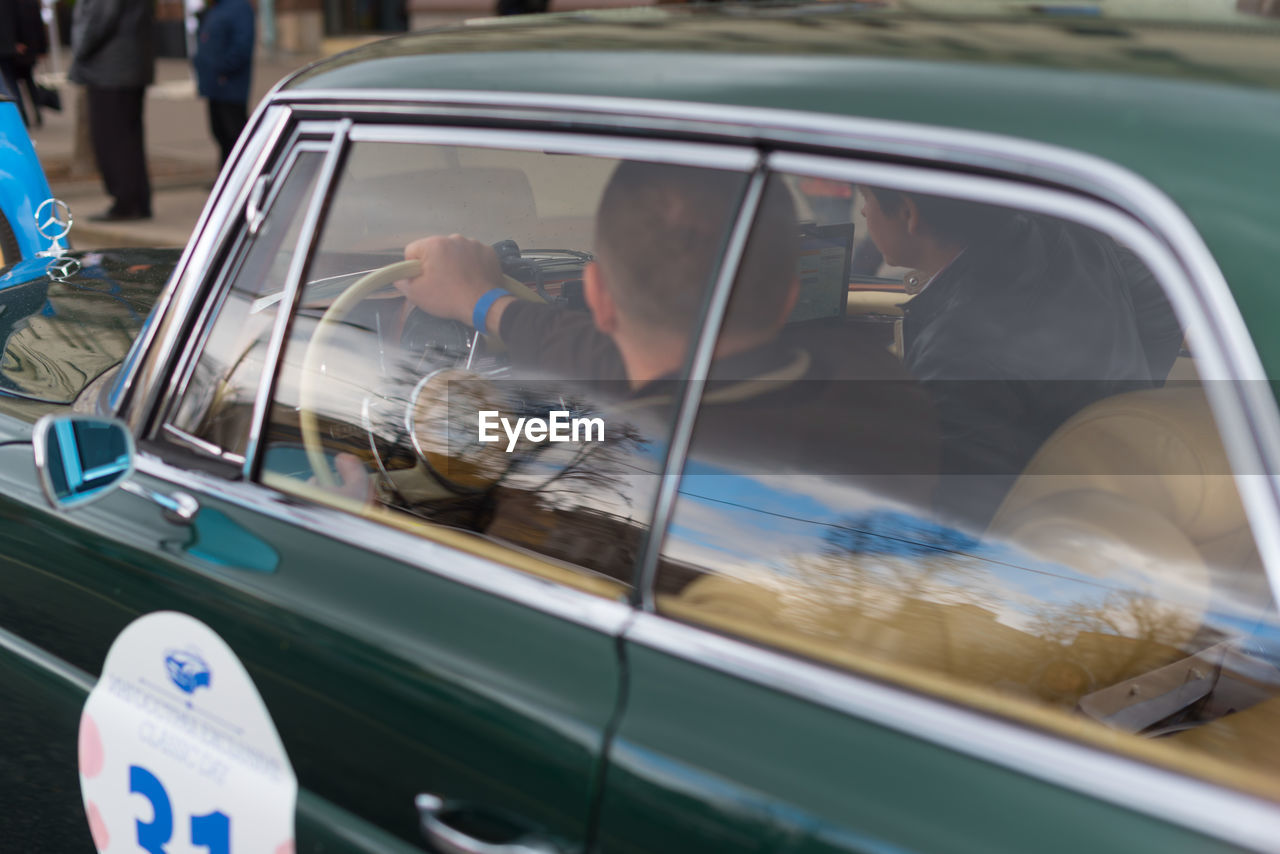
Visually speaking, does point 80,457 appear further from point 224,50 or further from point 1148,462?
point 224,50

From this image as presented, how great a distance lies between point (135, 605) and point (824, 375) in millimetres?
1027

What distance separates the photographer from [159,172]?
36.3ft

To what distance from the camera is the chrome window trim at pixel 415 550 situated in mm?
1304

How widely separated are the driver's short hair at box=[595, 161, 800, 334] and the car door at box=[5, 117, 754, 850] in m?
0.02

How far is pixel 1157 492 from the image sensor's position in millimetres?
1285

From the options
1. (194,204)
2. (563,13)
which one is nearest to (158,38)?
(194,204)

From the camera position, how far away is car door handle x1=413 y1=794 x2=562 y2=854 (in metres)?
1.23

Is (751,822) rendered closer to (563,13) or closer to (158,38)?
(563,13)

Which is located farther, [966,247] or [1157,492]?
[966,247]

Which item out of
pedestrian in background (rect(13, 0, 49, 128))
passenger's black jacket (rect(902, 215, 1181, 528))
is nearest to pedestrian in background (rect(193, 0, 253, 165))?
pedestrian in background (rect(13, 0, 49, 128))

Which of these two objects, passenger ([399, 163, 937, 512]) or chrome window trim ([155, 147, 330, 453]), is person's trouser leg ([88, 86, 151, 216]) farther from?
passenger ([399, 163, 937, 512])

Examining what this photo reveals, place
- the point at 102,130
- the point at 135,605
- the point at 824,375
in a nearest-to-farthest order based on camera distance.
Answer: the point at 824,375 < the point at 135,605 < the point at 102,130

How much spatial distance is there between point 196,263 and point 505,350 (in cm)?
49
